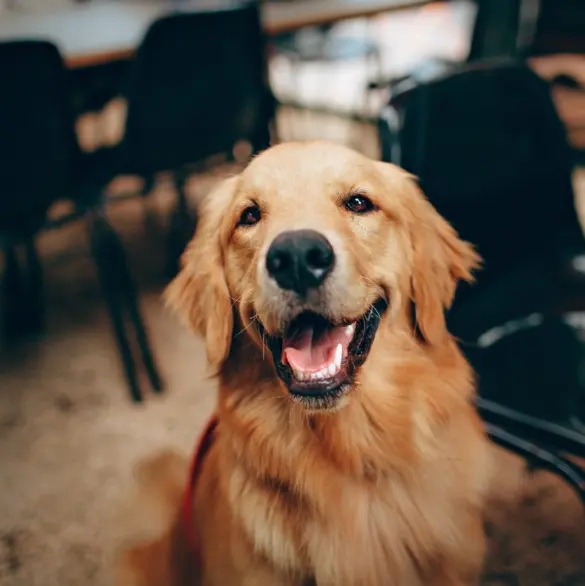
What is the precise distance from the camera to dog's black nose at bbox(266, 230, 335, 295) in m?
0.95

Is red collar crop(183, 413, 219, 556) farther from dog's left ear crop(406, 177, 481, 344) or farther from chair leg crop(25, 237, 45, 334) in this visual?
chair leg crop(25, 237, 45, 334)

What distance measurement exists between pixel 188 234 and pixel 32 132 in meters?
1.35

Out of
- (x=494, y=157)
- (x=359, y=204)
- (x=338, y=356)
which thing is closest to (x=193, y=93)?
→ (x=494, y=157)

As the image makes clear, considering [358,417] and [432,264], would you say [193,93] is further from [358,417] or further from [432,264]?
[358,417]

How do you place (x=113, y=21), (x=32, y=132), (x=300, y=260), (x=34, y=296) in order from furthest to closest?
(x=113, y=21) < (x=34, y=296) < (x=32, y=132) < (x=300, y=260)

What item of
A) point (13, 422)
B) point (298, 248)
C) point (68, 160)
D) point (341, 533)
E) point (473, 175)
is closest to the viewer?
point (298, 248)

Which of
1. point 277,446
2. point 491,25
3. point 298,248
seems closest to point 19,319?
point 277,446

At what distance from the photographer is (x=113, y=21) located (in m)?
3.21

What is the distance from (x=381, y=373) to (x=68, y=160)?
1.57 metres

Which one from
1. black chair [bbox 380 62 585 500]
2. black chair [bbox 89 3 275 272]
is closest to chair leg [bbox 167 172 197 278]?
black chair [bbox 89 3 275 272]

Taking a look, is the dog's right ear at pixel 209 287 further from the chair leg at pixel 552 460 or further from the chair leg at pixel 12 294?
the chair leg at pixel 12 294

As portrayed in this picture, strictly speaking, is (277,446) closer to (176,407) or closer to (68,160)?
(176,407)

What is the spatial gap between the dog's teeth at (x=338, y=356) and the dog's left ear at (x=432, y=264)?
22 centimetres

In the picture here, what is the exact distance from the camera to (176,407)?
2.35 metres
